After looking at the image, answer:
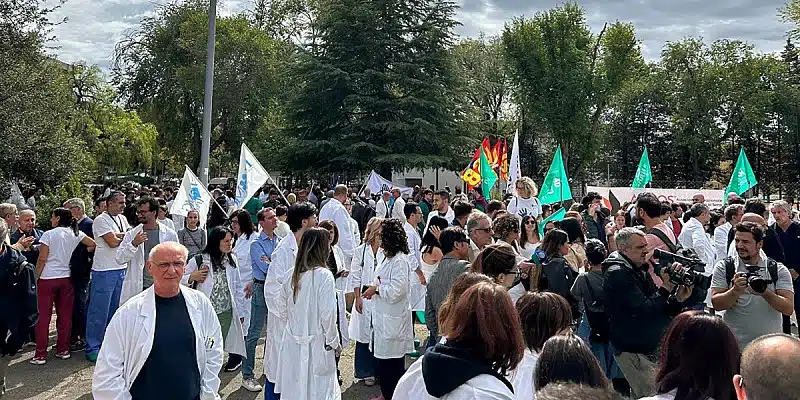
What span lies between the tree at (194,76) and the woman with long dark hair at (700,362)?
3642 cm

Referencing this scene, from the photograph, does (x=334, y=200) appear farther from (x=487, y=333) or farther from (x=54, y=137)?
(x=54, y=137)

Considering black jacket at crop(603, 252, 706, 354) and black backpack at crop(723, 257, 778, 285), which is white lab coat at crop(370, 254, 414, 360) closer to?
black jacket at crop(603, 252, 706, 354)

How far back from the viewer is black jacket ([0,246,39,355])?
544 centimetres

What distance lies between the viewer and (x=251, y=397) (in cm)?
649

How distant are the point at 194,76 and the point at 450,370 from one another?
120 ft

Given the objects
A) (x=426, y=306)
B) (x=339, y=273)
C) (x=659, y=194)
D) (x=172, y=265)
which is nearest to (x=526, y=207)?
(x=339, y=273)

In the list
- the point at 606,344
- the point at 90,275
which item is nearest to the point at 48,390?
the point at 90,275

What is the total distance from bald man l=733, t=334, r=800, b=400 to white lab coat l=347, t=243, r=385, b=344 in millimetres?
4565

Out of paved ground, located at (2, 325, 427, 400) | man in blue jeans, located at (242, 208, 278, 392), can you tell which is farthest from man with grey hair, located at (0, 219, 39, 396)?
man in blue jeans, located at (242, 208, 278, 392)

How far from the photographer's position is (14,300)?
18.0 feet

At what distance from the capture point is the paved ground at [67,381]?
6.49 meters

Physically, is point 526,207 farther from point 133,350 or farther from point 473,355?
point 473,355

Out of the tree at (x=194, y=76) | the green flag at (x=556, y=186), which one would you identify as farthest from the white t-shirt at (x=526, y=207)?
the tree at (x=194, y=76)

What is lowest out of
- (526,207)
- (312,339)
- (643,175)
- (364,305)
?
(364,305)
